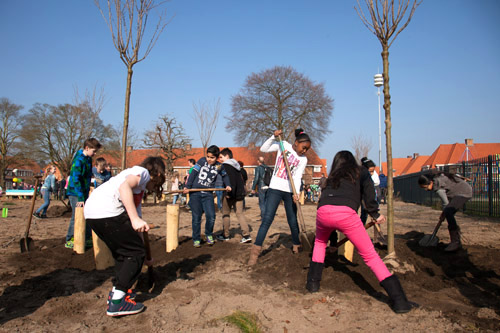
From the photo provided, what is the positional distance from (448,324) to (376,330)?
0.65 metres

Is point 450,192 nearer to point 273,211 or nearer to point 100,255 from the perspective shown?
point 273,211

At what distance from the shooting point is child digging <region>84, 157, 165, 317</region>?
342cm

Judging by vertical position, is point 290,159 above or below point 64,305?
above

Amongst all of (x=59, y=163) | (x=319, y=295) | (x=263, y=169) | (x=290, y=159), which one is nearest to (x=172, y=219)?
(x=290, y=159)

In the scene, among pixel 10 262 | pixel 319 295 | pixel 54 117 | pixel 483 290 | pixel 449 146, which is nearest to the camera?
pixel 319 295

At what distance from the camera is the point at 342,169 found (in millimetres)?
3936

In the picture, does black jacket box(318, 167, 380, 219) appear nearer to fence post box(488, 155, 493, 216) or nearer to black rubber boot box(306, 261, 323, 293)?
black rubber boot box(306, 261, 323, 293)

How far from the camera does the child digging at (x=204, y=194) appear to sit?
6.43 metres

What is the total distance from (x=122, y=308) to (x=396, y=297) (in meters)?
2.61

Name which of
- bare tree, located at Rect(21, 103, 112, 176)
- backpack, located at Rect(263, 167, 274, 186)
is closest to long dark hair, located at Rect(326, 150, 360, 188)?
backpack, located at Rect(263, 167, 274, 186)

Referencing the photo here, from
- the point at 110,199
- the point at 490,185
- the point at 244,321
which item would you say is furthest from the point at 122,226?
the point at 490,185

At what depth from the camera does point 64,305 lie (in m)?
3.64

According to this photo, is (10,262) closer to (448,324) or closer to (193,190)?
(193,190)

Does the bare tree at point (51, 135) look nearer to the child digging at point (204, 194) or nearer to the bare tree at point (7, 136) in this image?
the bare tree at point (7, 136)
